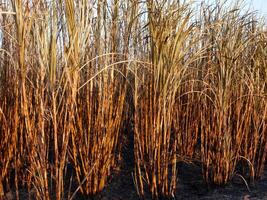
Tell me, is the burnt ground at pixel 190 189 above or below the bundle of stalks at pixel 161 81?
below

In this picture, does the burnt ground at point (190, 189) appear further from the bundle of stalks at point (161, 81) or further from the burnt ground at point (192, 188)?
the bundle of stalks at point (161, 81)

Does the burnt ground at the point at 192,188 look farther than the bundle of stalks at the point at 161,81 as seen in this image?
Yes

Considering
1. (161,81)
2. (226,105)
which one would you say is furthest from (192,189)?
(161,81)

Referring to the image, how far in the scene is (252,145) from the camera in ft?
8.57

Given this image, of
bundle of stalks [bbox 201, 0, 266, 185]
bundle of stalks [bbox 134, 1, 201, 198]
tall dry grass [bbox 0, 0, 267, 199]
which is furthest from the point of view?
bundle of stalks [bbox 201, 0, 266, 185]

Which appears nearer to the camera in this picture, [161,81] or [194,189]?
[161,81]

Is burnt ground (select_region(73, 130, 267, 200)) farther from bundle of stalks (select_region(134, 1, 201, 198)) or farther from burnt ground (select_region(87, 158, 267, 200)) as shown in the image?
bundle of stalks (select_region(134, 1, 201, 198))

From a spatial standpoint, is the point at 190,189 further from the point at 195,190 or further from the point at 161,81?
the point at 161,81

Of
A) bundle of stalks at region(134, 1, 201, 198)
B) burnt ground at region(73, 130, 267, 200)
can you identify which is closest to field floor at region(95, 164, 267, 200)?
burnt ground at region(73, 130, 267, 200)

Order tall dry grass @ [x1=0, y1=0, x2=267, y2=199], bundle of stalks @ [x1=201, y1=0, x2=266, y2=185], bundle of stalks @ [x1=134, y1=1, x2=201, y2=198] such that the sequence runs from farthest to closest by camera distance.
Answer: bundle of stalks @ [x1=201, y1=0, x2=266, y2=185] < bundle of stalks @ [x1=134, y1=1, x2=201, y2=198] < tall dry grass @ [x1=0, y1=0, x2=267, y2=199]

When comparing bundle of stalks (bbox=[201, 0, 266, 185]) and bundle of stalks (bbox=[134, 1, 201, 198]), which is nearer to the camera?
bundle of stalks (bbox=[134, 1, 201, 198])

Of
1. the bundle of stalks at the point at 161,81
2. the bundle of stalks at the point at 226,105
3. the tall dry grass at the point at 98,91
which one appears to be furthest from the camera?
the bundle of stalks at the point at 226,105

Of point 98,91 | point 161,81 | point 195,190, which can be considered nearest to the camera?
point 161,81

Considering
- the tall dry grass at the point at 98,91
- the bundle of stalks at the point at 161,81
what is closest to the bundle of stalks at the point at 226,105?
the tall dry grass at the point at 98,91
